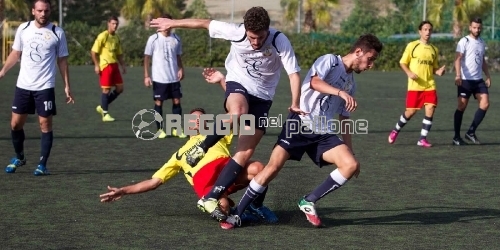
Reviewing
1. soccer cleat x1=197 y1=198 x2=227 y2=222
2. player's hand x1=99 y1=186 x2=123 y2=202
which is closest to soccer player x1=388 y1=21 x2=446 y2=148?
soccer cleat x1=197 y1=198 x2=227 y2=222

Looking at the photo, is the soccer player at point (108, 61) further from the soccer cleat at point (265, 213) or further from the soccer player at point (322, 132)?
the soccer player at point (322, 132)

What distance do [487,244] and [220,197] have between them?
85.5 inches

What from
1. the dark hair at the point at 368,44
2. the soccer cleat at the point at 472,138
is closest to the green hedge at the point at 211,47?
the soccer cleat at the point at 472,138

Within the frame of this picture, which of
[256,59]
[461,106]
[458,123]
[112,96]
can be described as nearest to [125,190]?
[256,59]

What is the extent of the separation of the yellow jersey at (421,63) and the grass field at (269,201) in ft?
3.02

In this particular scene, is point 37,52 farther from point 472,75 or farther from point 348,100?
point 472,75

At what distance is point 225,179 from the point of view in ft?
26.2

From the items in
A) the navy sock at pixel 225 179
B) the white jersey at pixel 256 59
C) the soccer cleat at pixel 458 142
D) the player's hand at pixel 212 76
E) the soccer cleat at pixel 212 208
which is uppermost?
the white jersey at pixel 256 59

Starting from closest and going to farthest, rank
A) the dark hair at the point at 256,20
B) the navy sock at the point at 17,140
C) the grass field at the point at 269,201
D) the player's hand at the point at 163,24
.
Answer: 1. the grass field at the point at 269,201
2. the dark hair at the point at 256,20
3. the player's hand at the point at 163,24
4. the navy sock at the point at 17,140

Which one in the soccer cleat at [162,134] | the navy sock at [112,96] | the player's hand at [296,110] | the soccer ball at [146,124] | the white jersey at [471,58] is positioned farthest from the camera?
the navy sock at [112,96]

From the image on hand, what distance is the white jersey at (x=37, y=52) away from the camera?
10531 mm

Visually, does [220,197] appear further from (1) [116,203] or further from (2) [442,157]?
(2) [442,157]

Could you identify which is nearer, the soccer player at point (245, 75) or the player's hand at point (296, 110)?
the player's hand at point (296, 110)

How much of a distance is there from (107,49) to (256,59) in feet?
34.9
